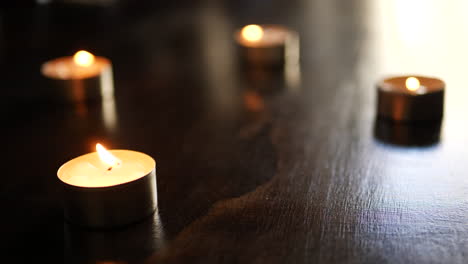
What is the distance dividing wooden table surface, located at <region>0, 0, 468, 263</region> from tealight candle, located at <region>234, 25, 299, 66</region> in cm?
4

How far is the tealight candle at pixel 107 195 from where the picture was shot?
0.73 metres

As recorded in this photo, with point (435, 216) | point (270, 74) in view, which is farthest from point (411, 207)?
point (270, 74)

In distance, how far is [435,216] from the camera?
0.74m

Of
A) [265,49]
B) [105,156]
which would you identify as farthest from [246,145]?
[265,49]

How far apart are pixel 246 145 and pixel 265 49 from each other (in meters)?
0.54

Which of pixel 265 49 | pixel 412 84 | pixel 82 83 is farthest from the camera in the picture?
pixel 265 49

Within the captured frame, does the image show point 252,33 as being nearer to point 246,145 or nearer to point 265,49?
point 265,49

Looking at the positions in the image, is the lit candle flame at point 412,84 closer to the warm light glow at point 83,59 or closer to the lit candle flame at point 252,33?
the lit candle flame at point 252,33

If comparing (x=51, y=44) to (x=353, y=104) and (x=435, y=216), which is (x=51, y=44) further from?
(x=435, y=216)

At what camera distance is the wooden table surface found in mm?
704

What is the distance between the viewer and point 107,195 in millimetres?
729

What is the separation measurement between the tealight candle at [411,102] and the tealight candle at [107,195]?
0.47 metres

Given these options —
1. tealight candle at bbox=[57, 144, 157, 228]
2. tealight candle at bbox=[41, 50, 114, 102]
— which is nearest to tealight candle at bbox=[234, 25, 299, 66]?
tealight candle at bbox=[41, 50, 114, 102]

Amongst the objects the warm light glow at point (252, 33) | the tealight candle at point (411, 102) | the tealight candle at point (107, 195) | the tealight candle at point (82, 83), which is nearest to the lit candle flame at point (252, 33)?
the warm light glow at point (252, 33)
